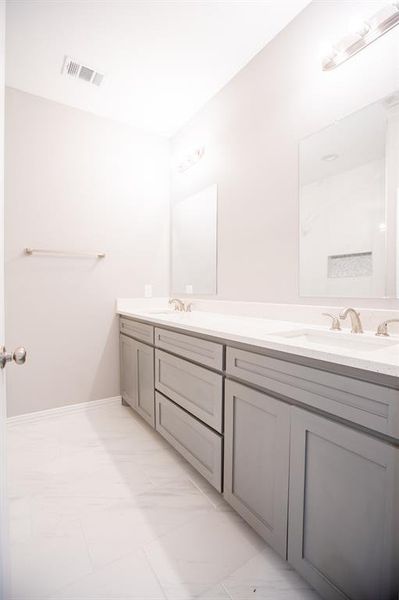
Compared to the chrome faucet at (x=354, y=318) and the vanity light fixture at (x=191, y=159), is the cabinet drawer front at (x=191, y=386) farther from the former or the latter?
the vanity light fixture at (x=191, y=159)

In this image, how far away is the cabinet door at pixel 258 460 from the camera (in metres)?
1.00

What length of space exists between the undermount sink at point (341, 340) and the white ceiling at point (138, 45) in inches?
66.8

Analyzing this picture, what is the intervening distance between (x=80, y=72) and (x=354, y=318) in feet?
7.65

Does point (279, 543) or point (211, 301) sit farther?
point (211, 301)

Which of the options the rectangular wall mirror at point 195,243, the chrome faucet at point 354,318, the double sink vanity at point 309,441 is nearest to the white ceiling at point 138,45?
the rectangular wall mirror at point 195,243

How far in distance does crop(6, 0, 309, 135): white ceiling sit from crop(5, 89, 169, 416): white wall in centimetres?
29

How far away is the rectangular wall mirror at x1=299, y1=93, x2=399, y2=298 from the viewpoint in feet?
3.95

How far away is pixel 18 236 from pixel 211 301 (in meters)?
1.54

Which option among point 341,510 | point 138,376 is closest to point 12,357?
point 341,510

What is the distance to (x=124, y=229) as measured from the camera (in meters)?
2.61

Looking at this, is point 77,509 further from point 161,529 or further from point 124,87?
point 124,87

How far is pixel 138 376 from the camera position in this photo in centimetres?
218

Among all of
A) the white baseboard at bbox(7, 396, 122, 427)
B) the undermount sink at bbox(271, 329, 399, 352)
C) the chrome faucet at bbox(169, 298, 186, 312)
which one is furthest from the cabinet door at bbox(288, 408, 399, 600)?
the white baseboard at bbox(7, 396, 122, 427)

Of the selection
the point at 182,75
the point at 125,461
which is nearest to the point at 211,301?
the point at 125,461
